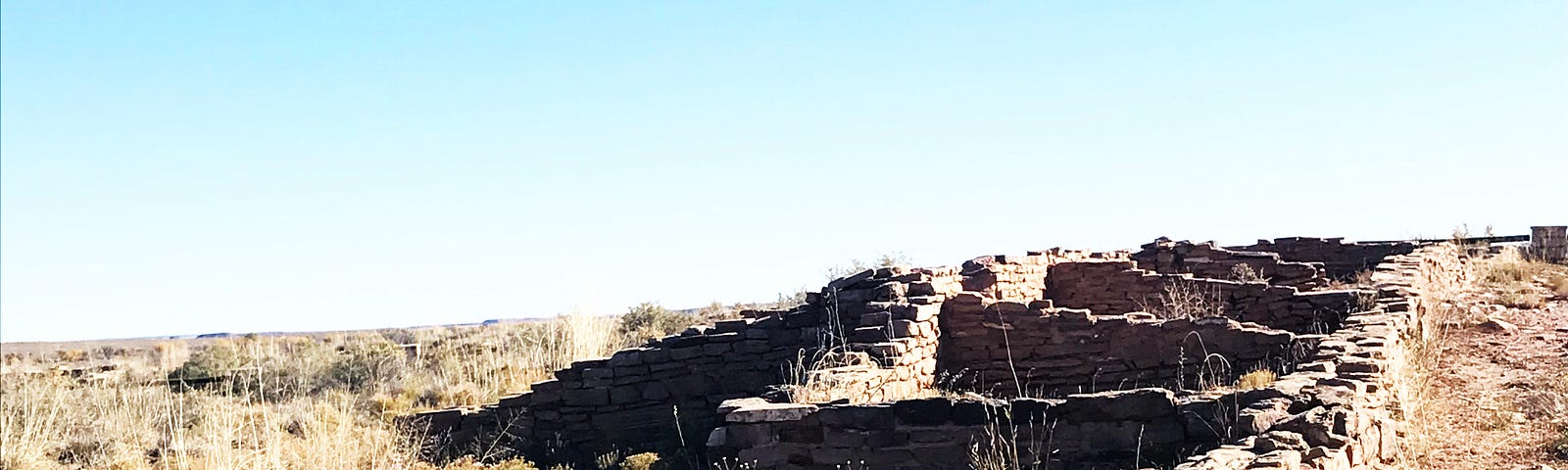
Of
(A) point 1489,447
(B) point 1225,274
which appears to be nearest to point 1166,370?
(A) point 1489,447

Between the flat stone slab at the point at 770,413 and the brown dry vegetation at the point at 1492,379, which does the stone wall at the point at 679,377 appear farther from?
the brown dry vegetation at the point at 1492,379

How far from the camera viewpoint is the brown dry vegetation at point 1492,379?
7.98 metres

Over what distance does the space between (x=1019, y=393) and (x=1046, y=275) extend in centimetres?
410

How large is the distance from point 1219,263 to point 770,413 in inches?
334

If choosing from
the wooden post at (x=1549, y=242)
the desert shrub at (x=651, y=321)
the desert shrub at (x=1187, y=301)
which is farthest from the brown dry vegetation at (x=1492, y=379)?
the desert shrub at (x=651, y=321)

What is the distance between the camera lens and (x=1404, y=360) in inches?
408

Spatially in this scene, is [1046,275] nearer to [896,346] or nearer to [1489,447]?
[896,346]

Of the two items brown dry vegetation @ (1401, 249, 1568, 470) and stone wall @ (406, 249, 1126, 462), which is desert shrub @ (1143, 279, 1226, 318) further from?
brown dry vegetation @ (1401, 249, 1568, 470)

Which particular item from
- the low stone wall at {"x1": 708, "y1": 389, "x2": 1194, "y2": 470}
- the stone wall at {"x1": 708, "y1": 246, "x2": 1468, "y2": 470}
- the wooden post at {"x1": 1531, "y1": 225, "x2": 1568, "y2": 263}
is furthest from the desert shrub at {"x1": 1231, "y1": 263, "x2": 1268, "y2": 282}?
the wooden post at {"x1": 1531, "y1": 225, "x2": 1568, "y2": 263}

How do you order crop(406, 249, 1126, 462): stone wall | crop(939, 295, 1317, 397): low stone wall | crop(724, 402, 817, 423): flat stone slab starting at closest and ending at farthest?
crop(724, 402, 817, 423): flat stone slab, crop(939, 295, 1317, 397): low stone wall, crop(406, 249, 1126, 462): stone wall

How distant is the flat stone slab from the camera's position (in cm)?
913

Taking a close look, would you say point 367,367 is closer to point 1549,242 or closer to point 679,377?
point 679,377

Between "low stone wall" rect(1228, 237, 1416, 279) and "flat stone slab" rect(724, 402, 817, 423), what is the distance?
960cm

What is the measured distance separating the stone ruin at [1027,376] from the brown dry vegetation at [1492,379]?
336 millimetres
